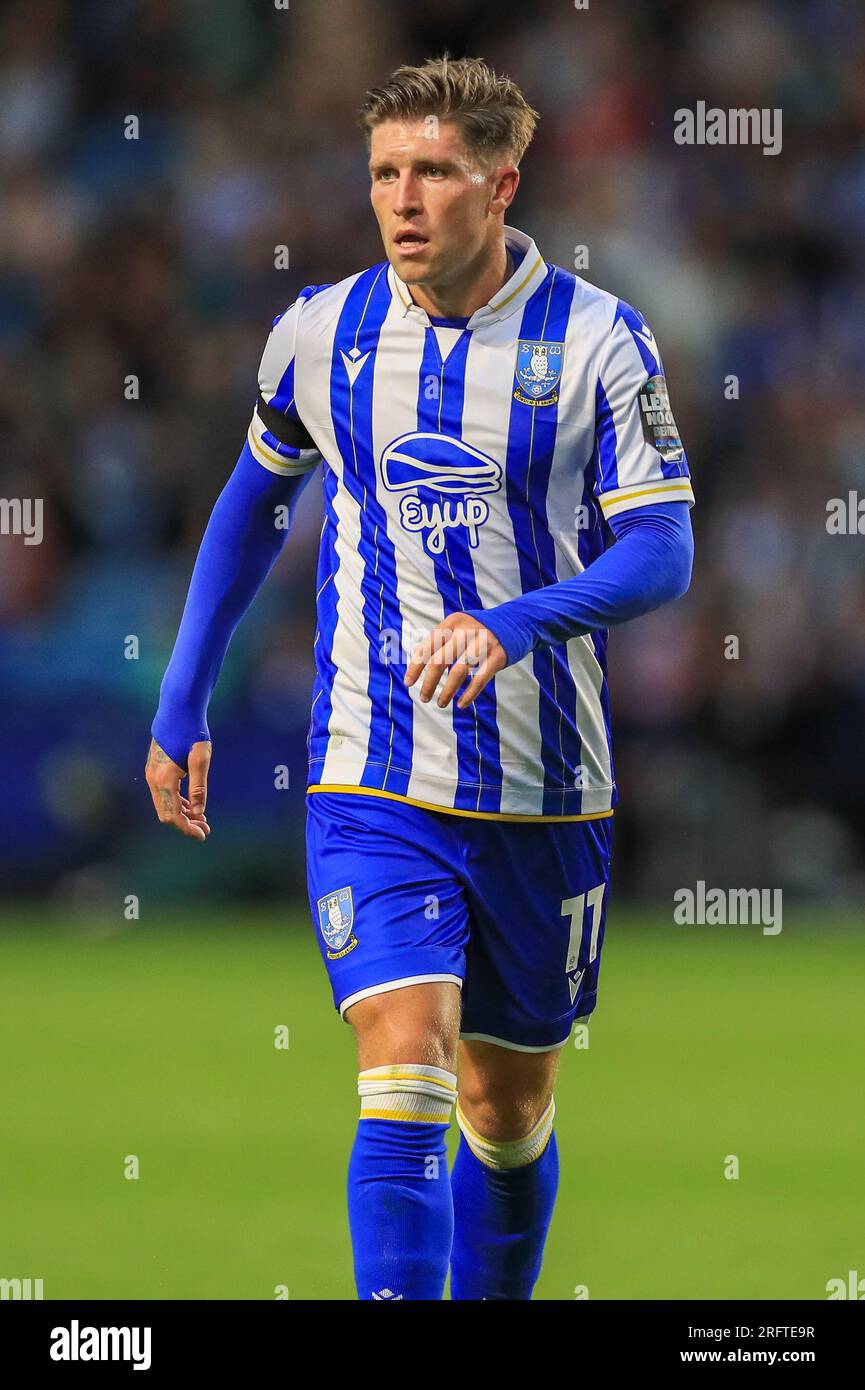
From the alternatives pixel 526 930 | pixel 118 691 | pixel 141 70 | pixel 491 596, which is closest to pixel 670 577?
pixel 491 596

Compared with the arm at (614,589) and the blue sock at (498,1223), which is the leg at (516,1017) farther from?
the arm at (614,589)

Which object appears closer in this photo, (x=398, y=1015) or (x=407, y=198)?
(x=398, y=1015)

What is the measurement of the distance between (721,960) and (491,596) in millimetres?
6553

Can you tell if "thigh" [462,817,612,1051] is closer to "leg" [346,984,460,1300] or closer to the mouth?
"leg" [346,984,460,1300]

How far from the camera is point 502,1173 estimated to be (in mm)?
4375

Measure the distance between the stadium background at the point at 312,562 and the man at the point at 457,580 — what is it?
2.50 metres

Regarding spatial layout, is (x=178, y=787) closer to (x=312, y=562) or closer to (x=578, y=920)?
(x=578, y=920)

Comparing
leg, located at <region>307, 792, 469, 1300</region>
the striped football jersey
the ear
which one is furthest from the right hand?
the ear

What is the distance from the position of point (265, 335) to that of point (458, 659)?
8.07m

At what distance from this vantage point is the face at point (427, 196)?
3900 millimetres

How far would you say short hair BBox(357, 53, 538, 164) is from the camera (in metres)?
3.93

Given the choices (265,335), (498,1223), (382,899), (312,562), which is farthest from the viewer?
(265,335)

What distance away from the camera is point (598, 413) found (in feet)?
13.1

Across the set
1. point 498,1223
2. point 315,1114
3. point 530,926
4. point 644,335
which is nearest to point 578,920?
point 530,926
